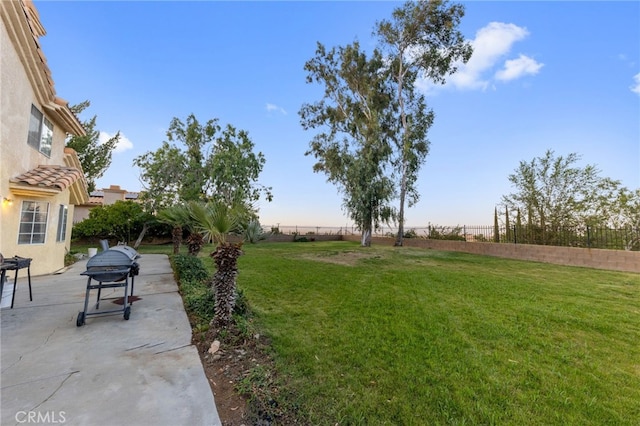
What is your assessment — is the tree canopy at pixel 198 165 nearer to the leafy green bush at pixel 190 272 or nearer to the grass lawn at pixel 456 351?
the leafy green bush at pixel 190 272

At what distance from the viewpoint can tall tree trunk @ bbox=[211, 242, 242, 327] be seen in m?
3.70

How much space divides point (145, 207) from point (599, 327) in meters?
20.2

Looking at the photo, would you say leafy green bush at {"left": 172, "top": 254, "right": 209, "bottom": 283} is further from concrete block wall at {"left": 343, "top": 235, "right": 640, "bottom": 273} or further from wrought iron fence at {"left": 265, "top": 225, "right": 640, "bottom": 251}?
wrought iron fence at {"left": 265, "top": 225, "right": 640, "bottom": 251}

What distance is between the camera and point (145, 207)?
16984 millimetres

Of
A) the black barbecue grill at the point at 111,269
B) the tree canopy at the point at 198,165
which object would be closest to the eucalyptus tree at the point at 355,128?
the tree canopy at the point at 198,165

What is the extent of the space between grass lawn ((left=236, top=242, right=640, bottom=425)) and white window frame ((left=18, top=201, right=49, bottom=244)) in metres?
5.78

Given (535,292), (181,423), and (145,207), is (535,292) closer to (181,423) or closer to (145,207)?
(181,423)

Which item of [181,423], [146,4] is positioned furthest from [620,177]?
[146,4]

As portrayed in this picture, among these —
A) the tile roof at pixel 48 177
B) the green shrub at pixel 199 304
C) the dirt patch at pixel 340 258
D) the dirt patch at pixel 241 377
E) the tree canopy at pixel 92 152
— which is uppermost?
the tree canopy at pixel 92 152

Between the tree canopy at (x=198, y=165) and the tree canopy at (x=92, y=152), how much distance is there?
725 cm

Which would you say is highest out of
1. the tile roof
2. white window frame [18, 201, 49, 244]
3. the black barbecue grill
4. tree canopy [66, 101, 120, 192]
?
tree canopy [66, 101, 120, 192]

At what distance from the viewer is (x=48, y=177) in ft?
22.2

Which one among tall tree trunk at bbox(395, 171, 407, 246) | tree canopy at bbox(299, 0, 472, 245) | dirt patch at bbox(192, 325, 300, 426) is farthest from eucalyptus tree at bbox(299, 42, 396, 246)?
dirt patch at bbox(192, 325, 300, 426)

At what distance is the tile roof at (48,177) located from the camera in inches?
246
